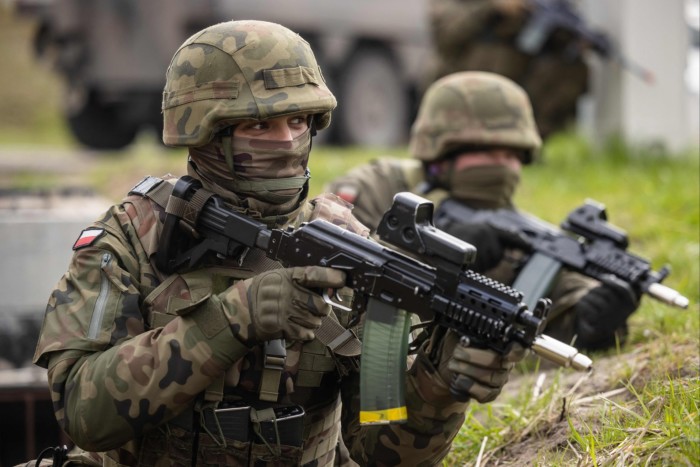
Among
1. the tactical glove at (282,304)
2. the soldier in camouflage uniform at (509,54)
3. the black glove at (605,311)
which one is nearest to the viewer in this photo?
the tactical glove at (282,304)

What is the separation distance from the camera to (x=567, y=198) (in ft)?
25.6

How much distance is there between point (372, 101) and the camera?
13.5 metres

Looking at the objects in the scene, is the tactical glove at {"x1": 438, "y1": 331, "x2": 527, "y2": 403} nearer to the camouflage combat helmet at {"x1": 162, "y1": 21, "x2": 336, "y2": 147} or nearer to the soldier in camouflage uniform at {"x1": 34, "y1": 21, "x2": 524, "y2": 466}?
the soldier in camouflage uniform at {"x1": 34, "y1": 21, "x2": 524, "y2": 466}

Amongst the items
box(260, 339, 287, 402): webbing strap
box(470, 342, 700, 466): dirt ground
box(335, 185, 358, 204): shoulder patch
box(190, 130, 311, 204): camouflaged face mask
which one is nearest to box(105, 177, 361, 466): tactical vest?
box(260, 339, 287, 402): webbing strap

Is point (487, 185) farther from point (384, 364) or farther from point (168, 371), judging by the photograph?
point (168, 371)

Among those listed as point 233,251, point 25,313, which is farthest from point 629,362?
point 25,313

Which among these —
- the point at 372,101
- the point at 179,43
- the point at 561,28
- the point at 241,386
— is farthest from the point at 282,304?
the point at 372,101

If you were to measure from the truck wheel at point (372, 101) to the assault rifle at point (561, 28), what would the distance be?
3959 millimetres

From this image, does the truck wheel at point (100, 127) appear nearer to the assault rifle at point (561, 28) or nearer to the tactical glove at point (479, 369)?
the assault rifle at point (561, 28)

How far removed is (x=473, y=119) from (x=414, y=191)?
1.45 feet

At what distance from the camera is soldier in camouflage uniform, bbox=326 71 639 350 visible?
5.23 metres

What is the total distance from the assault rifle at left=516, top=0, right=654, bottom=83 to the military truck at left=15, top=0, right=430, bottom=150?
12.1 feet

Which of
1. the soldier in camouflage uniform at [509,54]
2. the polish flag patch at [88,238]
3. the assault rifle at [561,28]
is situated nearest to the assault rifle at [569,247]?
the polish flag patch at [88,238]

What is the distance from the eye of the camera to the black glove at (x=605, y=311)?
4891mm
